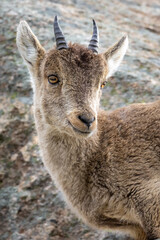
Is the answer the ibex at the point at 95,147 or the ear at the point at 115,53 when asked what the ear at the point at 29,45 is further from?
the ear at the point at 115,53

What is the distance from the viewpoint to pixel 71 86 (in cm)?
689

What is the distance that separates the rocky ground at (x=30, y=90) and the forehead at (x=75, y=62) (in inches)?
113

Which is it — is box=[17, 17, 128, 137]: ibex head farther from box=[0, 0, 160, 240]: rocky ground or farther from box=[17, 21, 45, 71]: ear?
box=[0, 0, 160, 240]: rocky ground

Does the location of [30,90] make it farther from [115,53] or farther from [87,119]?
[87,119]

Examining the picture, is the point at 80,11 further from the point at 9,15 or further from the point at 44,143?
the point at 44,143

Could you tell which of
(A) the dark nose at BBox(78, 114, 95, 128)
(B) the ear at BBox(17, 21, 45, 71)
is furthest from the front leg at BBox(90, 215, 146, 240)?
(B) the ear at BBox(17, 21, 45, 71)

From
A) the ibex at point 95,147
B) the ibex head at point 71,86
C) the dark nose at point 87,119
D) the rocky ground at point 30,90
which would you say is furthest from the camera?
the rocky ground at point 30,90

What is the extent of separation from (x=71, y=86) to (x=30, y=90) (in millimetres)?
3930

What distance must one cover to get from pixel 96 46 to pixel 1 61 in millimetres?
4528

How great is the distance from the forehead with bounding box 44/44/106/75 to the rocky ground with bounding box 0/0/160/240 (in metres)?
2.87

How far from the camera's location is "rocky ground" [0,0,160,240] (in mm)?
8523

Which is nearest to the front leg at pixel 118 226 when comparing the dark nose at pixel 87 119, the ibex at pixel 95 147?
the ibex at pixel 95 147

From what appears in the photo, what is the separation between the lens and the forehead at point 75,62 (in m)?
6.98

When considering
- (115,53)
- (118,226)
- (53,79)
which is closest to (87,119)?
(53,79)
